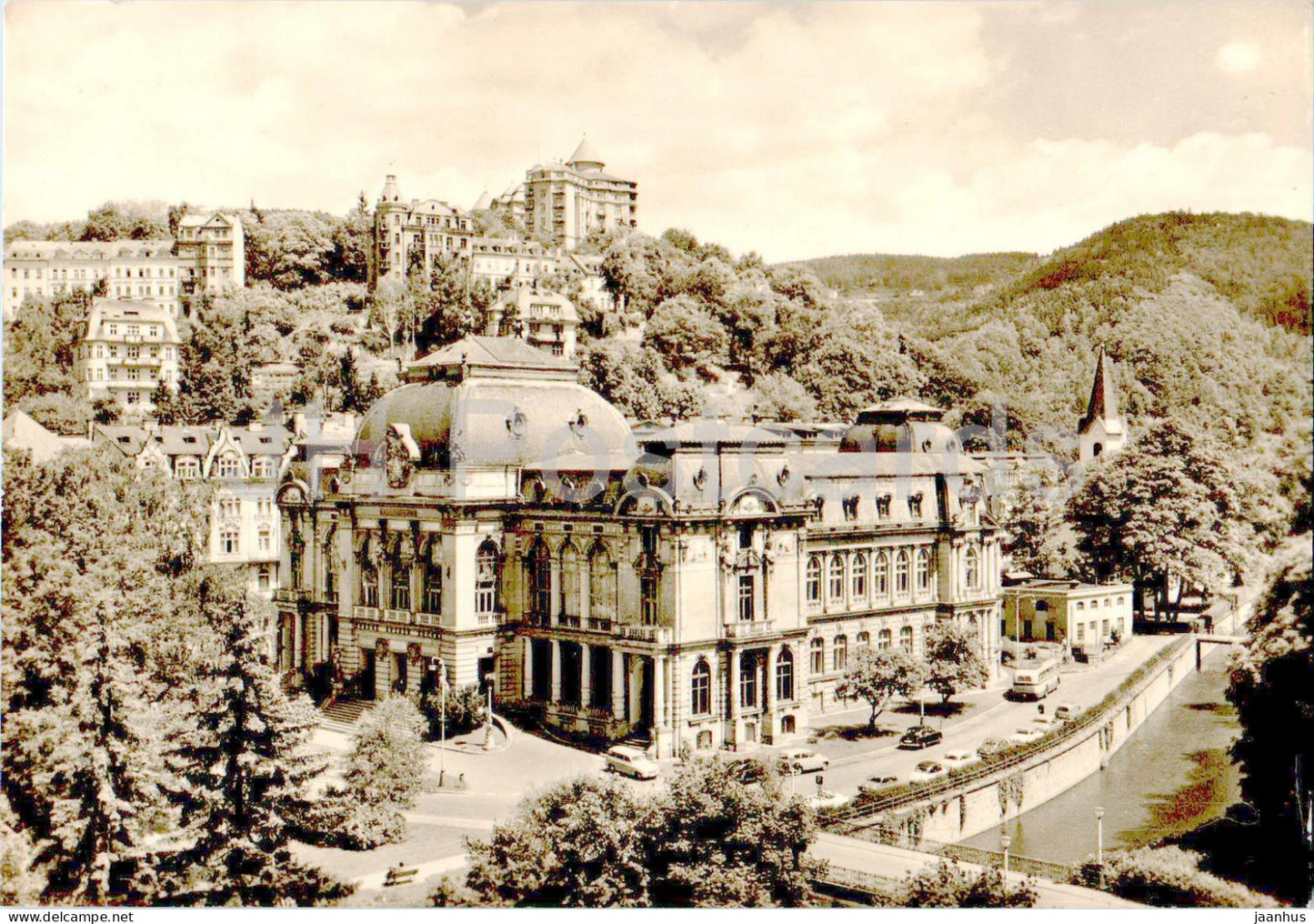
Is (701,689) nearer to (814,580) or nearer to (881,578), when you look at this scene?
(814,580)

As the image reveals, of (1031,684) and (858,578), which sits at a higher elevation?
(858,578)

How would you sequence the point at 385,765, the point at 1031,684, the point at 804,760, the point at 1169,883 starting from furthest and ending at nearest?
the point at 1031,684 → the point at 804,760 → the point at 385,765 → the point at 1169,883

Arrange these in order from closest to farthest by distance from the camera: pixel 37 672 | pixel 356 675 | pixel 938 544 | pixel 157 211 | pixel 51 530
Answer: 1. pixel 37 672
2. pixel 51 530
3. pixel 356 675
4. pixel 938 544
5. pixel 157 211

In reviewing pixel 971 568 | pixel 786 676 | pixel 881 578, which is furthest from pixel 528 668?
pixel 971 568

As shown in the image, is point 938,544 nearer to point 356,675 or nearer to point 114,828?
point 356,675

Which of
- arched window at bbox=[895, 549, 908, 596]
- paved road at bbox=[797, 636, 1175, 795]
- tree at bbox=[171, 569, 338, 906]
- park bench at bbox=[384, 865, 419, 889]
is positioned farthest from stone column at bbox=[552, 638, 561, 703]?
arched window at bbox=[895, 549, 908, 596]

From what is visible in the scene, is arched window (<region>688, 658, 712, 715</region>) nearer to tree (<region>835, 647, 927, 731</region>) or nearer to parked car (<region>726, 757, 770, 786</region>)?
tree (<region>835, 647, 927, 731</region>)

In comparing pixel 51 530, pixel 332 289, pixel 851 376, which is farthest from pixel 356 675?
pixel 332 289
